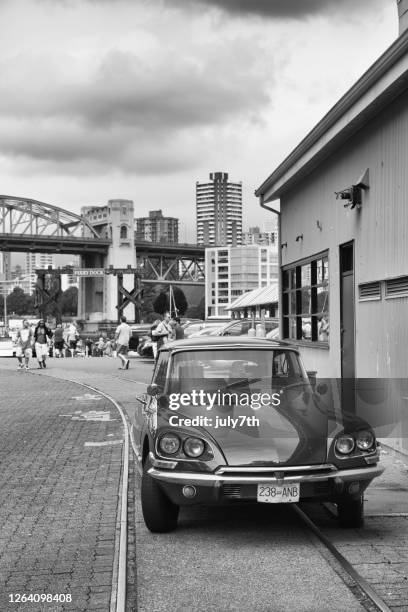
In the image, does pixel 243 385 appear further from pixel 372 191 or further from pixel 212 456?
pixel 372 191

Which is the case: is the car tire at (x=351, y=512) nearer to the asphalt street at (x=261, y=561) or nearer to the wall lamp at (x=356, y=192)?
the asphalt street at (x=261, y=561)

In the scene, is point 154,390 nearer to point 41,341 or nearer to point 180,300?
point 41,341

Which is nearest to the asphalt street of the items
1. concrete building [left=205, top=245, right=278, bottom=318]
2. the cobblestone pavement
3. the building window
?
the cobblestone pavement

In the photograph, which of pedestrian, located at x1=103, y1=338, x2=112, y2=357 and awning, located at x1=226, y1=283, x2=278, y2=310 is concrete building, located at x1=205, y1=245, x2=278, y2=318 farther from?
pedestrian, located at x1=103, y1=338, x2=112, y2=357

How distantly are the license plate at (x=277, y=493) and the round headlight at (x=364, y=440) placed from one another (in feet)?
2.09

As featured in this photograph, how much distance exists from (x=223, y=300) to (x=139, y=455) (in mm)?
175332

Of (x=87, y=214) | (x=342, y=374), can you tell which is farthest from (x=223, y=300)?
(x=342, y=374)

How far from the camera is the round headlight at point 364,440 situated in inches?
245

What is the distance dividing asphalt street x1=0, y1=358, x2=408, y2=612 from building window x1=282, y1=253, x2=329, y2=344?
23.5 ft

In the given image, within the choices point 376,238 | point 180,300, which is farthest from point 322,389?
point 180,300

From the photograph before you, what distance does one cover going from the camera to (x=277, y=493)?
589 cm

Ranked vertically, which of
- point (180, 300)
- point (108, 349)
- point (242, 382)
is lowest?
point (108, 349)

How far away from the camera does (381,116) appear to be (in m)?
10.6

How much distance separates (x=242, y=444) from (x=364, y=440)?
946mm
